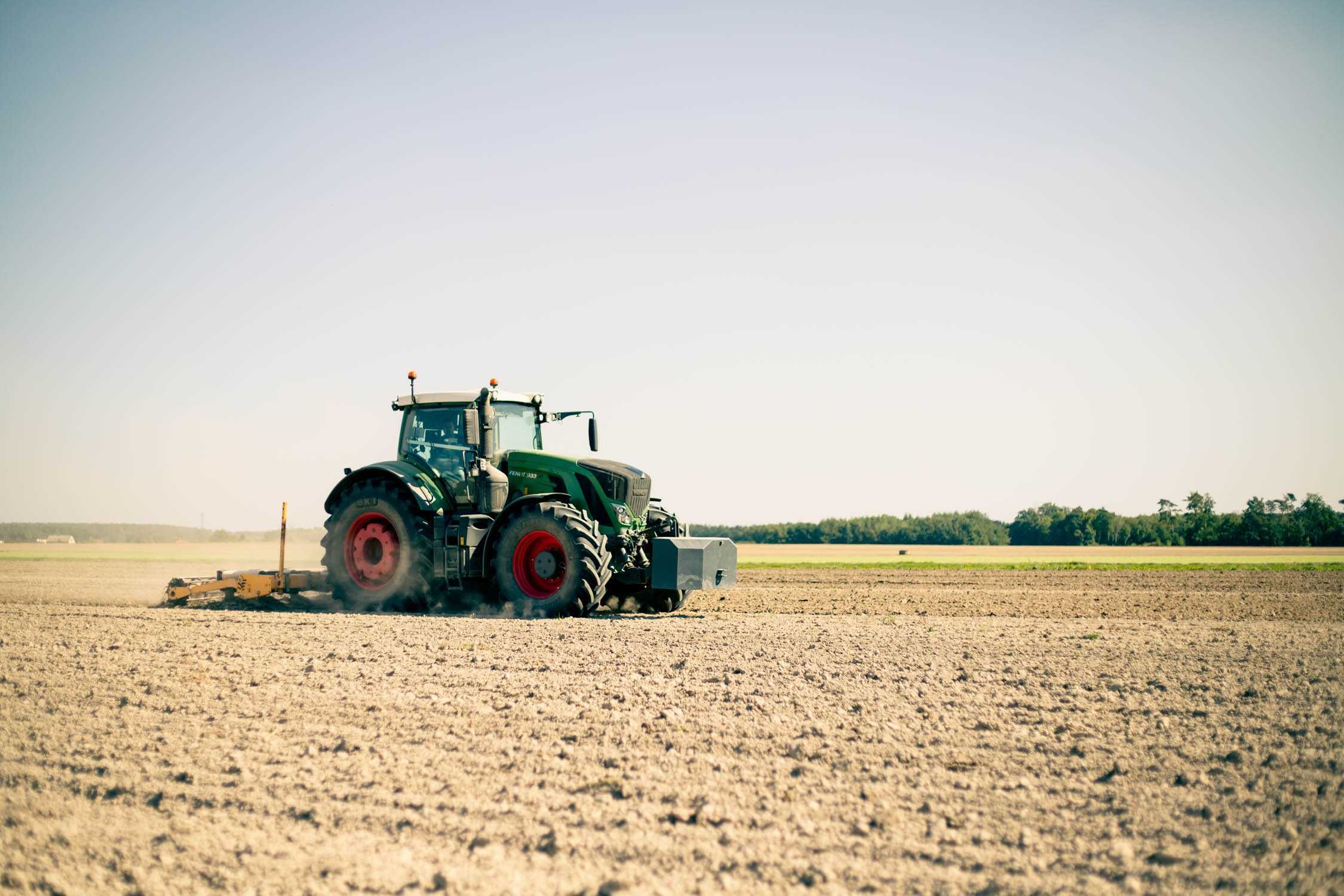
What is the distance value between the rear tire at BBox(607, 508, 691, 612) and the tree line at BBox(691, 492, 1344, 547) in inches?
911

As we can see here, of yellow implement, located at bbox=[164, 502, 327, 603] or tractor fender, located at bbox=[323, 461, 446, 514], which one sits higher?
tractor fender, located at bbox=[323, 461, 446, 514]

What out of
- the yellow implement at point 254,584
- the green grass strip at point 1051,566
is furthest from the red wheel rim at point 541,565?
the green grass strip at point 1051,566

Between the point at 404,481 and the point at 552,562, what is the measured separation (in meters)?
2.17

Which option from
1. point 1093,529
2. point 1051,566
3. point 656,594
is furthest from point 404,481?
point 1093,529

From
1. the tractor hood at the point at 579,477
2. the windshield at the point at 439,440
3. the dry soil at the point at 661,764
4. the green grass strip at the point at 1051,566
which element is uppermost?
the windshield at the point at 439,440

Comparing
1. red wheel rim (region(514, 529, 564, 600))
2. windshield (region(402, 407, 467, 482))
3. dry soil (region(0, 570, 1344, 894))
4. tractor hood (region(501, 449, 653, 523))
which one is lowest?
dry soil (region(0, 570, 1344, 894))

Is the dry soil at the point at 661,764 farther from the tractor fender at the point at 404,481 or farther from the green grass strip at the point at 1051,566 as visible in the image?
the green grass strip at the point at 1051,566

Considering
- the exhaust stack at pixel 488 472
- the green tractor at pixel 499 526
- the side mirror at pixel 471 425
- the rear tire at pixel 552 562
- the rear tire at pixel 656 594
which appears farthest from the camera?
the rear tire at pixel 656 594

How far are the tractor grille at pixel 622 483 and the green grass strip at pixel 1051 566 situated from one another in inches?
558

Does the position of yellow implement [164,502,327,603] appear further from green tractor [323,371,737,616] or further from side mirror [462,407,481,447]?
side mirror [462,407,481,447]

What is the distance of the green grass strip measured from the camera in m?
25.7

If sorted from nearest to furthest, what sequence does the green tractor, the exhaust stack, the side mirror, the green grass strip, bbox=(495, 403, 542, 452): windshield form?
the green tractor
the side mirror
the exhaust stack
bbox=(495, 403, 542, 452): windshield
the green grass strip

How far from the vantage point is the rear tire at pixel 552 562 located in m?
10.6

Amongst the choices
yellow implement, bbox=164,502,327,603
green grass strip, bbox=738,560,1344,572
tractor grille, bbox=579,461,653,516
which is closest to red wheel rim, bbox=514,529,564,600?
tractor grille, bbox=579,461,653,516
